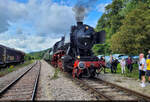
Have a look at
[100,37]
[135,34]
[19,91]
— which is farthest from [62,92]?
[135,34]

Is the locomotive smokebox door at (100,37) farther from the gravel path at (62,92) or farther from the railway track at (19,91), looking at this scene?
the railway track at (19,91)

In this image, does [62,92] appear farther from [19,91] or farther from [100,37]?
[100,37]

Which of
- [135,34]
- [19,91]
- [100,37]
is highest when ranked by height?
[135,34]

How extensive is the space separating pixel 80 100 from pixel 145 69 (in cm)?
380

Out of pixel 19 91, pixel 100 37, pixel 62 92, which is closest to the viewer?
pixel 62 92

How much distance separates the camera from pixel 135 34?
13.0 meters

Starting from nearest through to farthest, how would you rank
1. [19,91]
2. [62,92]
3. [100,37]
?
1. [62,92]
2. [19,91]
3. [100,37]

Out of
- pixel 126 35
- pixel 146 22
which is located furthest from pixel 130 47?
pixel 146 22

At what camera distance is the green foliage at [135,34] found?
12.2m

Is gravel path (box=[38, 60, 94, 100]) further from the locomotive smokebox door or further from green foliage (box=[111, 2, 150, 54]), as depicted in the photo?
green foliage (box=[111, 2, 150, 54])

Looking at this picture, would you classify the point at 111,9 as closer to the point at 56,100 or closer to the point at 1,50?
the point at 1,50

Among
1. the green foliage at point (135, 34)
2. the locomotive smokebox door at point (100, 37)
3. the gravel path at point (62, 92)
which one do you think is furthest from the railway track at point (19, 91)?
the green foliage at point (135, 34)

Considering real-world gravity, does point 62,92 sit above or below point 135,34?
below

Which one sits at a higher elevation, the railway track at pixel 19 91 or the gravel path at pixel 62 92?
the gravel path at pixel 62 92
